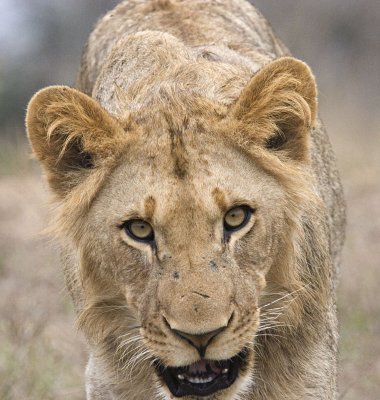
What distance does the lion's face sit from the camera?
13.2 ft

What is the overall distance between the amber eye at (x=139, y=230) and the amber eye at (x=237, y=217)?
11.6 inches

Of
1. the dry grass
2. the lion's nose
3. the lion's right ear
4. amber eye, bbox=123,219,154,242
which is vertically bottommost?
the dry grass

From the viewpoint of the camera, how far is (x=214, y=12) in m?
6.60

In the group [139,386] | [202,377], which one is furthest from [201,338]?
[139,386]

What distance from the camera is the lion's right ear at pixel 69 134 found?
14.5 feet

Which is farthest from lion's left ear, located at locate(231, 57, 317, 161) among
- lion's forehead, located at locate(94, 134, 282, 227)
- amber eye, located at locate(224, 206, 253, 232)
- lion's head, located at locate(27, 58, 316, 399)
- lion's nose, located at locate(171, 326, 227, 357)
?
lion's nose, located at locate(171, 326, 227, 357)

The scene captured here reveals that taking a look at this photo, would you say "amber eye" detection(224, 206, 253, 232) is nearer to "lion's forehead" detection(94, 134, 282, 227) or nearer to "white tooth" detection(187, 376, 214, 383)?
"lion's forehead" detection(94, 134, 282, 227)

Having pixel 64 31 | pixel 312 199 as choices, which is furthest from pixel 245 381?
pixel 64 31

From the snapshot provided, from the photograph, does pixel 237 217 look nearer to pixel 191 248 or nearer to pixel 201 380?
pixel 191 248

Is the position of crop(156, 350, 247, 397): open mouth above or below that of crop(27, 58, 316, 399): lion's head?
below

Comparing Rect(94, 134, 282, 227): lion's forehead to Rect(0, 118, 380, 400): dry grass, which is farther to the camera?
Rect(0, 118, 380, 400): dry grass

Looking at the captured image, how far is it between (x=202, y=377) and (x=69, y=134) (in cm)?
113

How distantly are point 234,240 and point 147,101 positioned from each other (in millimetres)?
816

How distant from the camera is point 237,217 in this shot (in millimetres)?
4273
